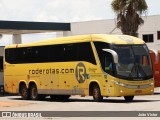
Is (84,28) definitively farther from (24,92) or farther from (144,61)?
(144,61)

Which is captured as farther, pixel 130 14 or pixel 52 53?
pixel 130 14

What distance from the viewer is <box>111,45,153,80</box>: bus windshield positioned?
27.1m

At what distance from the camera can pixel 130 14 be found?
45.8m

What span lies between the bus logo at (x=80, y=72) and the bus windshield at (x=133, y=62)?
2.17m

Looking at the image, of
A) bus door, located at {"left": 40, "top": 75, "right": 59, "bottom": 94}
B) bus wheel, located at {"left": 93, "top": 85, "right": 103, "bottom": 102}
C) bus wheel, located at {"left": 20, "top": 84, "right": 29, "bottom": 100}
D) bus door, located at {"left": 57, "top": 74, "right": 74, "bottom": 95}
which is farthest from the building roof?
bus wheel, located at {"left": 93, "top": 85, "right": 103, "bottom": 102}

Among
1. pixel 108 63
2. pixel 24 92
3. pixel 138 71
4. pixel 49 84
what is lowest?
pixel 24 92

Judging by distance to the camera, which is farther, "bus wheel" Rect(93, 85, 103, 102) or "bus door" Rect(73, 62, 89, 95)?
"bus door" Rect(73, 62, 89, 95)

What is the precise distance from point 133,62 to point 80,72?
2840 mm

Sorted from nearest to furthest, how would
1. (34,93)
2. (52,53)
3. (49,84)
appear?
(52,53)
(49,84)
(34,93)

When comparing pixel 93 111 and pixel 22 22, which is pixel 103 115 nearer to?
pixel 93 111

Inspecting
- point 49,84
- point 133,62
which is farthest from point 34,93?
point 133,62

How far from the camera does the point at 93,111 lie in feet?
71.7

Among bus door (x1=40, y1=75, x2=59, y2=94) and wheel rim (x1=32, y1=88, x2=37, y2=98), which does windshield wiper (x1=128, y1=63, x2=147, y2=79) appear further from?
wheel rim (x1=32, y1=88, x2=37, y2=98)

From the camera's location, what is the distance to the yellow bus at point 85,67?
2716cm
